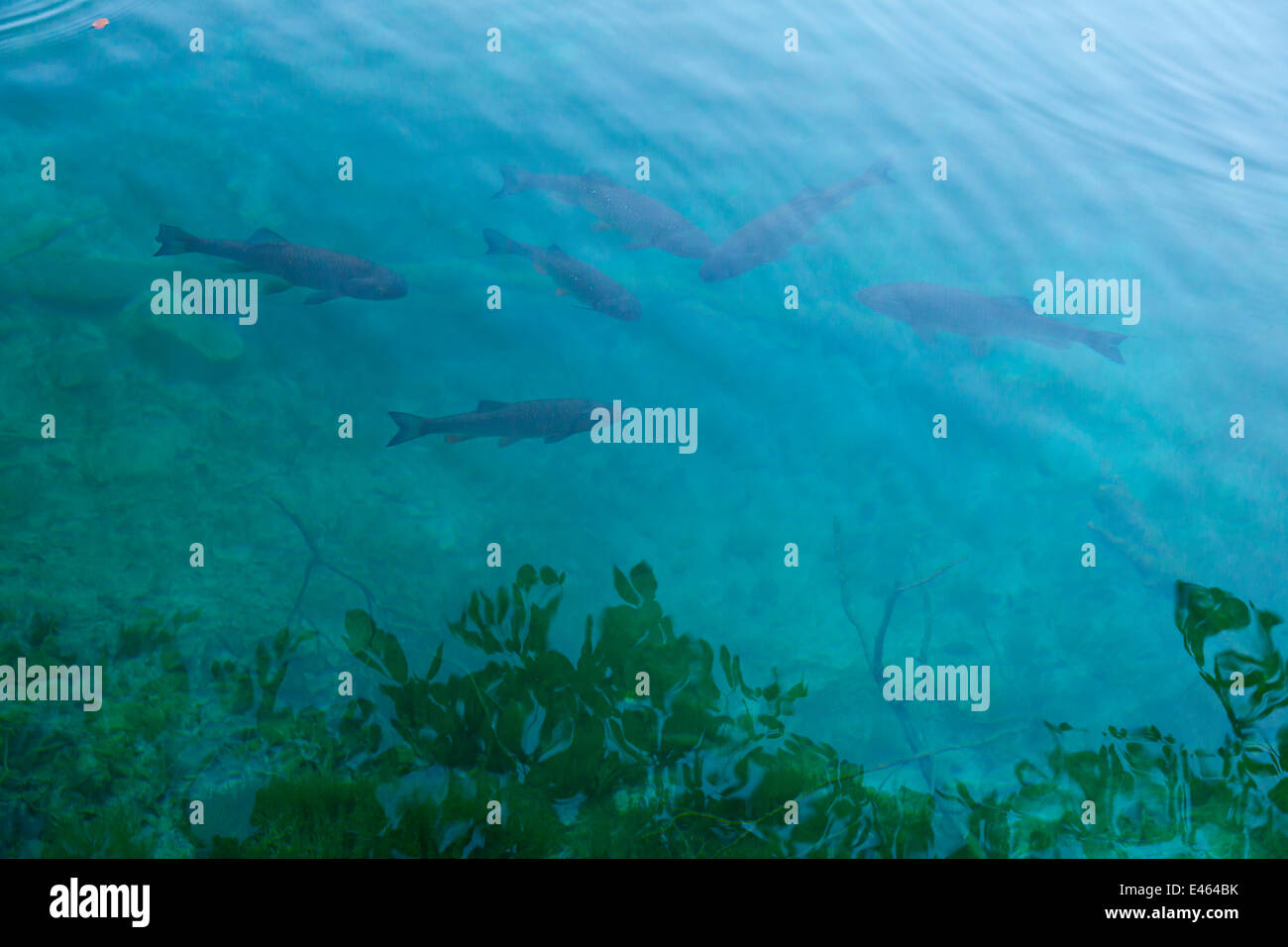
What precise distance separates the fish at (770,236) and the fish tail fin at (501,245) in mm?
1648

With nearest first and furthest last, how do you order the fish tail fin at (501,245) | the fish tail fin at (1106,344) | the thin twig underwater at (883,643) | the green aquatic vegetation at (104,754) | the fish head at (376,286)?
1. the green aquatic vegetation at (104,754)
2. the thin twig underwater at (883,643)
3. the fish head at (376,286)
4. the fish tail fin at (501,245)
5. the fish tail fin at (1106,344)

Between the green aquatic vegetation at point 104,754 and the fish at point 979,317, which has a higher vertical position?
the fish at point 979,317

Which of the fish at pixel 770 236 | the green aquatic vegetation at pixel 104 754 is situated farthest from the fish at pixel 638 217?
the green aquatic vegetation at pixel 104 754

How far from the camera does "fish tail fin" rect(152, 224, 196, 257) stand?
563 centimetres

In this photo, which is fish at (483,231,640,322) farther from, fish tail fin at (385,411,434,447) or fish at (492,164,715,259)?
fish tail fin at (385,411,434,447)

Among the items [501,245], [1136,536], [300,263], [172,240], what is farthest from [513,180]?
[1136,536]

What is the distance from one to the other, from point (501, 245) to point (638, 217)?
1.30 metres

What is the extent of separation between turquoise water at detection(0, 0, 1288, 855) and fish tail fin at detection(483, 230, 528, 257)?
0.58 meters

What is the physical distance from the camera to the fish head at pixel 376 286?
19.5ft

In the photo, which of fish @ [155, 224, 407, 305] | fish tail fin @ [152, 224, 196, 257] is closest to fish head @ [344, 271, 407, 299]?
fish @ [155, 224, 407, 305]

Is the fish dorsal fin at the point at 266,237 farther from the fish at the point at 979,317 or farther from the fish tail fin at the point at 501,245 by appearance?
the fish at the point at 979,317

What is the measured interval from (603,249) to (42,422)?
4647 mm

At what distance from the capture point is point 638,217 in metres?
7.07

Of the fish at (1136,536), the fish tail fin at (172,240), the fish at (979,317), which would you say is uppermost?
the fish tail fin at (172,240)
